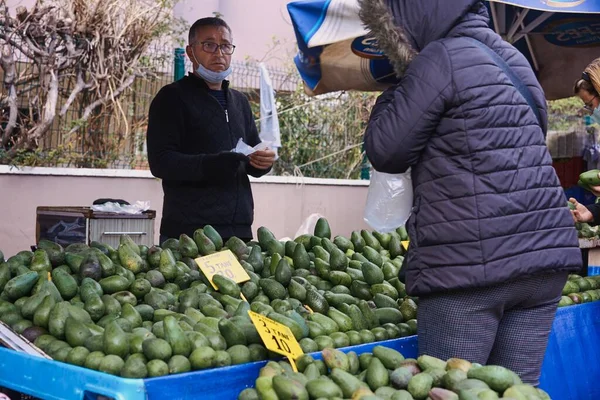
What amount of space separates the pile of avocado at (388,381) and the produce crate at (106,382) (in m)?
0.09

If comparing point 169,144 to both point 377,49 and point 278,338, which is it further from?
point 278,338

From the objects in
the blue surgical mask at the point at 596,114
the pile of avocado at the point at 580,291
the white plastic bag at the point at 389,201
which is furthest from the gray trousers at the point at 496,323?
the blue surgical mask at the point at 596,114

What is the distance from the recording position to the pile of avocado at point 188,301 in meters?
2.25

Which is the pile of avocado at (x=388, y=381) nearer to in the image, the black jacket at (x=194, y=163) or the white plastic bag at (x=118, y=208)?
the black jacket at (x=194, y=163)

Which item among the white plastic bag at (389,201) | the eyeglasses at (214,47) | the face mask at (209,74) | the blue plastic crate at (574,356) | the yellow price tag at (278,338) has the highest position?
the eyeglasses at (214,47)

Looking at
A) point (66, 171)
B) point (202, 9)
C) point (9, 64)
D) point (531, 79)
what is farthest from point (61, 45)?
point (531, 79)

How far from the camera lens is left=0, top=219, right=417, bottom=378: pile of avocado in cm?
225

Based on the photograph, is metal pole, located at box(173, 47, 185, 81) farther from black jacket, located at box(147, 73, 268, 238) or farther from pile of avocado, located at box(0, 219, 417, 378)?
pile of avocado, located at box(0, 219, 417, 378)

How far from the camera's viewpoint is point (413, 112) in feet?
7.68

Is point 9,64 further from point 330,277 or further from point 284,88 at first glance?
point 330,277

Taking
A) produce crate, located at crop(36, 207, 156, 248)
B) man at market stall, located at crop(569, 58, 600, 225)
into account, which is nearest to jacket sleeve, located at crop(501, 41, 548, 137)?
man at market stall, located at crop(569, 58, 600, 225)

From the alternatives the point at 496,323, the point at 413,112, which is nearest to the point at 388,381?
the point at 496,323

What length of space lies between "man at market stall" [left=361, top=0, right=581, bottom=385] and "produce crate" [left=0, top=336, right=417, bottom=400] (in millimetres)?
460

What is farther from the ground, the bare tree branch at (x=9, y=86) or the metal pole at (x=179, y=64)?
the metal pole at (x=179, y=64)
